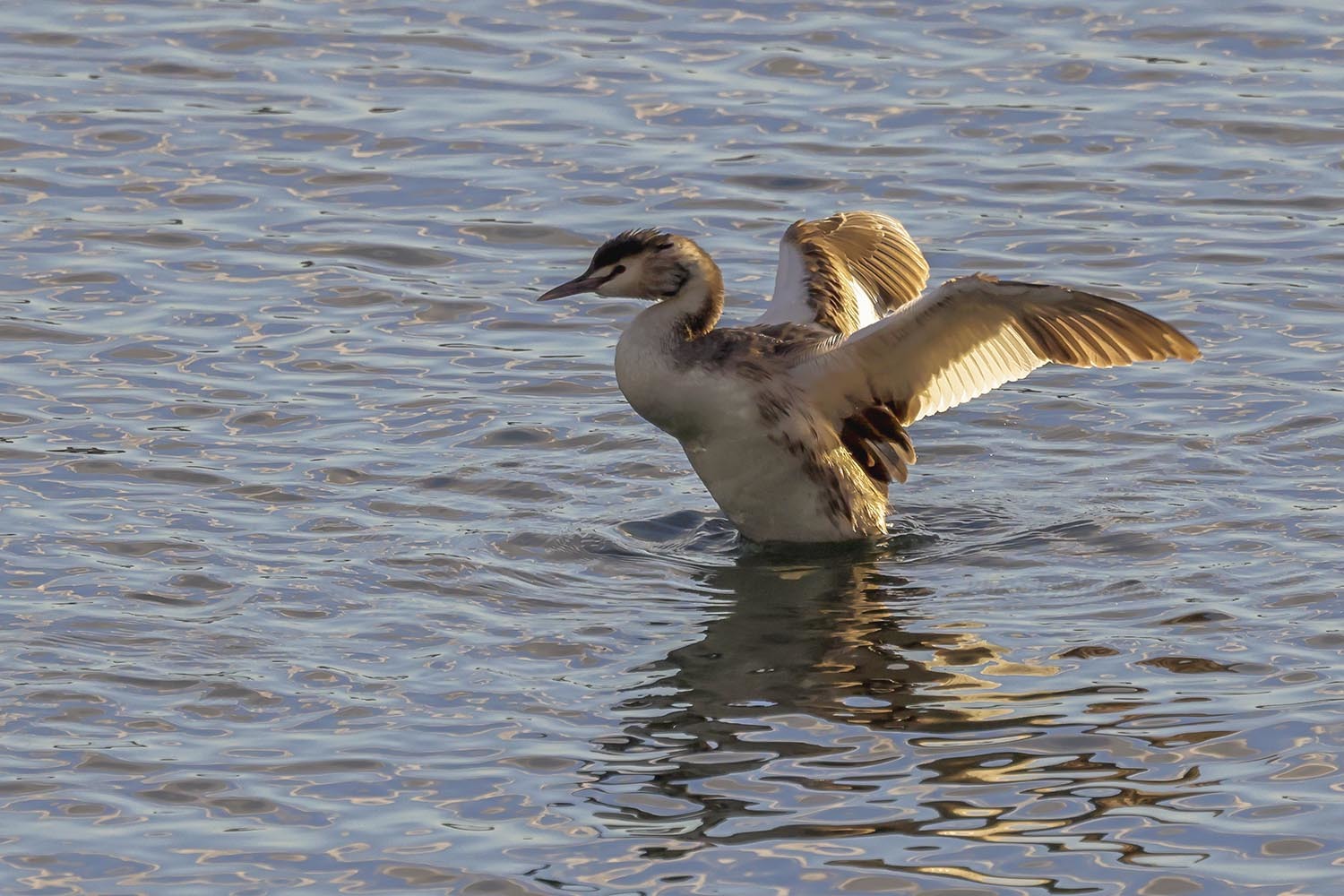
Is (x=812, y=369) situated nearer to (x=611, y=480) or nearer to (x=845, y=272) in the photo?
(x=611, y=480)

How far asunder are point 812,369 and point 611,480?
1471mm

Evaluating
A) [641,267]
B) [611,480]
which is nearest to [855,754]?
[641,267]

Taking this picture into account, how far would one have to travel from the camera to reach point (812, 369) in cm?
1082

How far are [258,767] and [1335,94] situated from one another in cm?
1104

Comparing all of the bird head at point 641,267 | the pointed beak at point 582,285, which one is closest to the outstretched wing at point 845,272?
the bird head at point 641,267

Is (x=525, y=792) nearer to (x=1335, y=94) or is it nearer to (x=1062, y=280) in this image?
(x=1062, y=280)

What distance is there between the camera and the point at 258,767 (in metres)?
8.20

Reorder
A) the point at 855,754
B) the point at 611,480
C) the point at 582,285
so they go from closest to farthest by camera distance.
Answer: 1. the point at 855,754
2. the point at 582,285
3. the point at 611,480

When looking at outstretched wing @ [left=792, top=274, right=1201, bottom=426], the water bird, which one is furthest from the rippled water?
outstretched wing @ [left=792, top=274, right=1201, bottom=426]

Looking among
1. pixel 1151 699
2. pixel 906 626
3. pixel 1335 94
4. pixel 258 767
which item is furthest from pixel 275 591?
pixel 1335 94

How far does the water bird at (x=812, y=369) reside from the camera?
411 inches

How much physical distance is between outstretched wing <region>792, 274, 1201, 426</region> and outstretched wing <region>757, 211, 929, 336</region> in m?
0.87

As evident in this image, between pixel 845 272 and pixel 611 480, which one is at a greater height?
pixel 845 272

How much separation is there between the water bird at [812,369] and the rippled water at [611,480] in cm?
34
